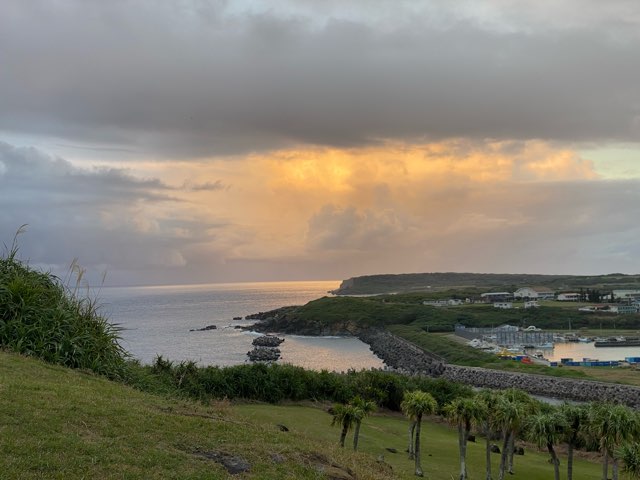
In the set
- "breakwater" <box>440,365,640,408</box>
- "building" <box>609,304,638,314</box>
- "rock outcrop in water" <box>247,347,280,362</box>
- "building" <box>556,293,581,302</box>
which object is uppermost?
"building" <box>556,293,581,302</box>

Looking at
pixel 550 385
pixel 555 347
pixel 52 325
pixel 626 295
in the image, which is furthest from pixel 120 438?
pixel 626 295

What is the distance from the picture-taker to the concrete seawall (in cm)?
6624

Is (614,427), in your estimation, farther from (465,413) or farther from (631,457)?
(465,413)

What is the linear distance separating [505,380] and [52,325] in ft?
238

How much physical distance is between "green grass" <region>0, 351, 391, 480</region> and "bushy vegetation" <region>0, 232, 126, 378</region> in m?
2.54

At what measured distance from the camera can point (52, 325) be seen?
18.4 meters

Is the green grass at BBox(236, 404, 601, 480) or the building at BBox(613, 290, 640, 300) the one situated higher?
the building at BBox(613, 290, 640, 300)

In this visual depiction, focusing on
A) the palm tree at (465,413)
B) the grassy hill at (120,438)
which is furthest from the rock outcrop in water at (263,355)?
the grassy hill at (120,438)

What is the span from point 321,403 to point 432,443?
11.5 metres

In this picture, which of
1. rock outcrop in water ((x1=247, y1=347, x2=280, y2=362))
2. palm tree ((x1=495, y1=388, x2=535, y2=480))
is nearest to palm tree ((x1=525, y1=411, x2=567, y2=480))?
palm tree ((x1=495, y1=388, x2=535, y2=480))

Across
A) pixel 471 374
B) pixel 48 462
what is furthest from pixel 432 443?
pixel 471 374

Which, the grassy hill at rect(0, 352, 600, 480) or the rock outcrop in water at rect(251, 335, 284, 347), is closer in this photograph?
the grassy hill at rect(0, 352, 600, 480)

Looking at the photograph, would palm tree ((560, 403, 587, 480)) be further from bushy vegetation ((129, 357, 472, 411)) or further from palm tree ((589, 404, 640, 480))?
bushy vegetation ((129, 357, 472, 411))

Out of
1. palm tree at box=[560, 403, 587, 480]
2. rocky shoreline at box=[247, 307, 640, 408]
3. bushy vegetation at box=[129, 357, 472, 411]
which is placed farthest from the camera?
rocky shoreline at box=[247, 307, 640, 408]
